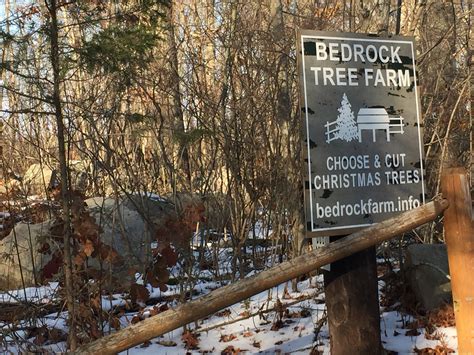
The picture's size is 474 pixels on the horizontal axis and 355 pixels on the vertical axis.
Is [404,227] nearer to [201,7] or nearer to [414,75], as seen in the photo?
[414,75]

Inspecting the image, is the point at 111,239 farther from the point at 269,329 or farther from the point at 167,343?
the point at 269,329

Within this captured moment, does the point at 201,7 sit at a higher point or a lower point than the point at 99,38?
higher

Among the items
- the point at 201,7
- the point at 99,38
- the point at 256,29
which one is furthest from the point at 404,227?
the point at 201,7

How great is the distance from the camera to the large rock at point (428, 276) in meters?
5.15

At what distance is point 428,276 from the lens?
5211 millimetres

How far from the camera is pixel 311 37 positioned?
10.6ft

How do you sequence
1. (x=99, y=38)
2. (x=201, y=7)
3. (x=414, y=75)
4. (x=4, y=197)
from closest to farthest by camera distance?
(x=414, y=75) → (x=99, y=38) → (x=4, y=197) → (x=201, y=7)

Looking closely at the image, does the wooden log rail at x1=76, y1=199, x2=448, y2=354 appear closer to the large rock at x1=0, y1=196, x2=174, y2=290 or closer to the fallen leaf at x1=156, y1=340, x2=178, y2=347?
the fallen leaf at x1=156, y1=340, x2=178, y2=347

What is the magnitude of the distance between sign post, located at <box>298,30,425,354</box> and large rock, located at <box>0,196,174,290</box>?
8.21ft

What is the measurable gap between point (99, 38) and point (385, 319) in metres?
3.47

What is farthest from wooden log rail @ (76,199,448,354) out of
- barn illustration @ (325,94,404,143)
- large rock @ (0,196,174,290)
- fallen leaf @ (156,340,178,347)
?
large rock @ (0,196,174,290)

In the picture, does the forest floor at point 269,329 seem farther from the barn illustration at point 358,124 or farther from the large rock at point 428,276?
the barn illustration at point 358,124

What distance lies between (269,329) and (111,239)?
1928 mm

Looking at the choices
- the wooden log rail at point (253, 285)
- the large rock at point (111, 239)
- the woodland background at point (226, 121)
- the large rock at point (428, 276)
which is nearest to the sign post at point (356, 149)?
the wooden log rail at point (253, 285)
